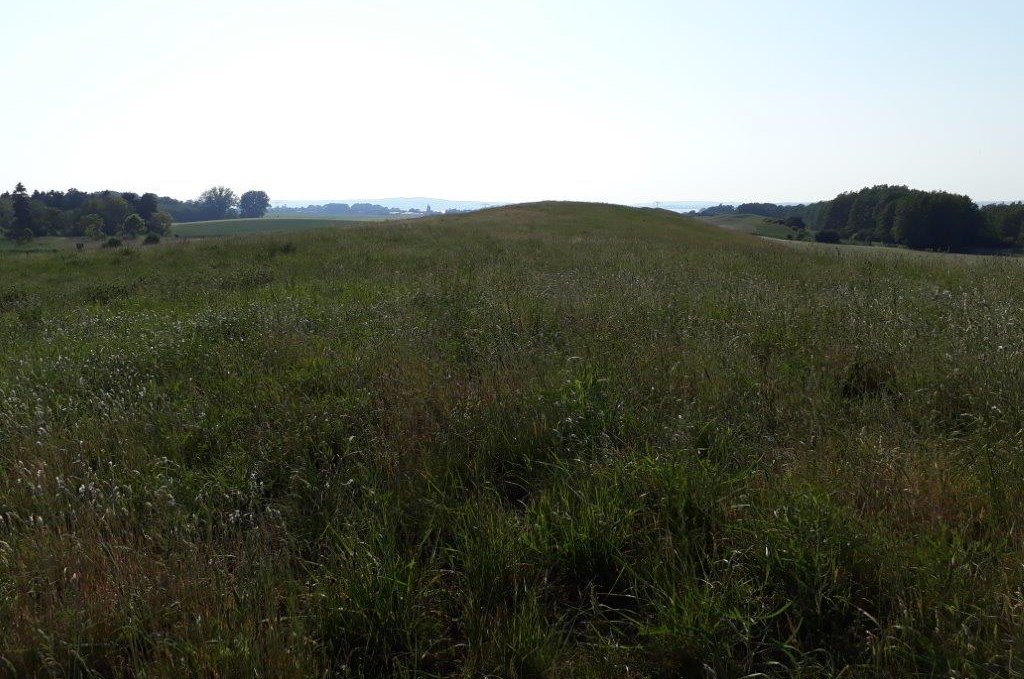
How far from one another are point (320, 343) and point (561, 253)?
9.86 metres

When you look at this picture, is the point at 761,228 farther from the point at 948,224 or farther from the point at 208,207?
the point at 208,207

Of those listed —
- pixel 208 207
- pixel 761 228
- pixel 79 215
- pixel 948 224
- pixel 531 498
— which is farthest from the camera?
pixel 208 207

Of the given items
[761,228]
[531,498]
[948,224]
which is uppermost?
[761,228]

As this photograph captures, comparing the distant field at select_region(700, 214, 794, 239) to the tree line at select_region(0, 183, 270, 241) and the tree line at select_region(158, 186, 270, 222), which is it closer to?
the tree line at select_region(0, 183, 270, 241)

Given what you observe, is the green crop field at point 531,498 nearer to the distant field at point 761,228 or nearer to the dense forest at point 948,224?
the distant field at point 761,228

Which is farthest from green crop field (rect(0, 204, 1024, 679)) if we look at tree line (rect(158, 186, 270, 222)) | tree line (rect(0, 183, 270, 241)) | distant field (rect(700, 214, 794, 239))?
tree line (rect(158, 186, 270, 222))

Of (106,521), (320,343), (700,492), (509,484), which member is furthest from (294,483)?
(320,343)

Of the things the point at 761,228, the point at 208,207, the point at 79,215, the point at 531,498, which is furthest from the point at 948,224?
the point at 208,207

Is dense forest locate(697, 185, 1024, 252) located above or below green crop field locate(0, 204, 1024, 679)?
above

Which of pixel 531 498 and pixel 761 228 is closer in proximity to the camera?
pixel 531 498

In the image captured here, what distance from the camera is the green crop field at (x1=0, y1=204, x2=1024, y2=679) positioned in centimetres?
203

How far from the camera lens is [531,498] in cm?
289

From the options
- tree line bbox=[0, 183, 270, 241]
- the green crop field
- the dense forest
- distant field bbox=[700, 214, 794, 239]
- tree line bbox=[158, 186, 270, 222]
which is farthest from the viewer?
tree line bbox=[158, 186, 270, 222]

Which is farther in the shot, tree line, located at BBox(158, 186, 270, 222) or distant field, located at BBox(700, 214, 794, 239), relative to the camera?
tree line, located at BBox(158, 186, 270, 222)
